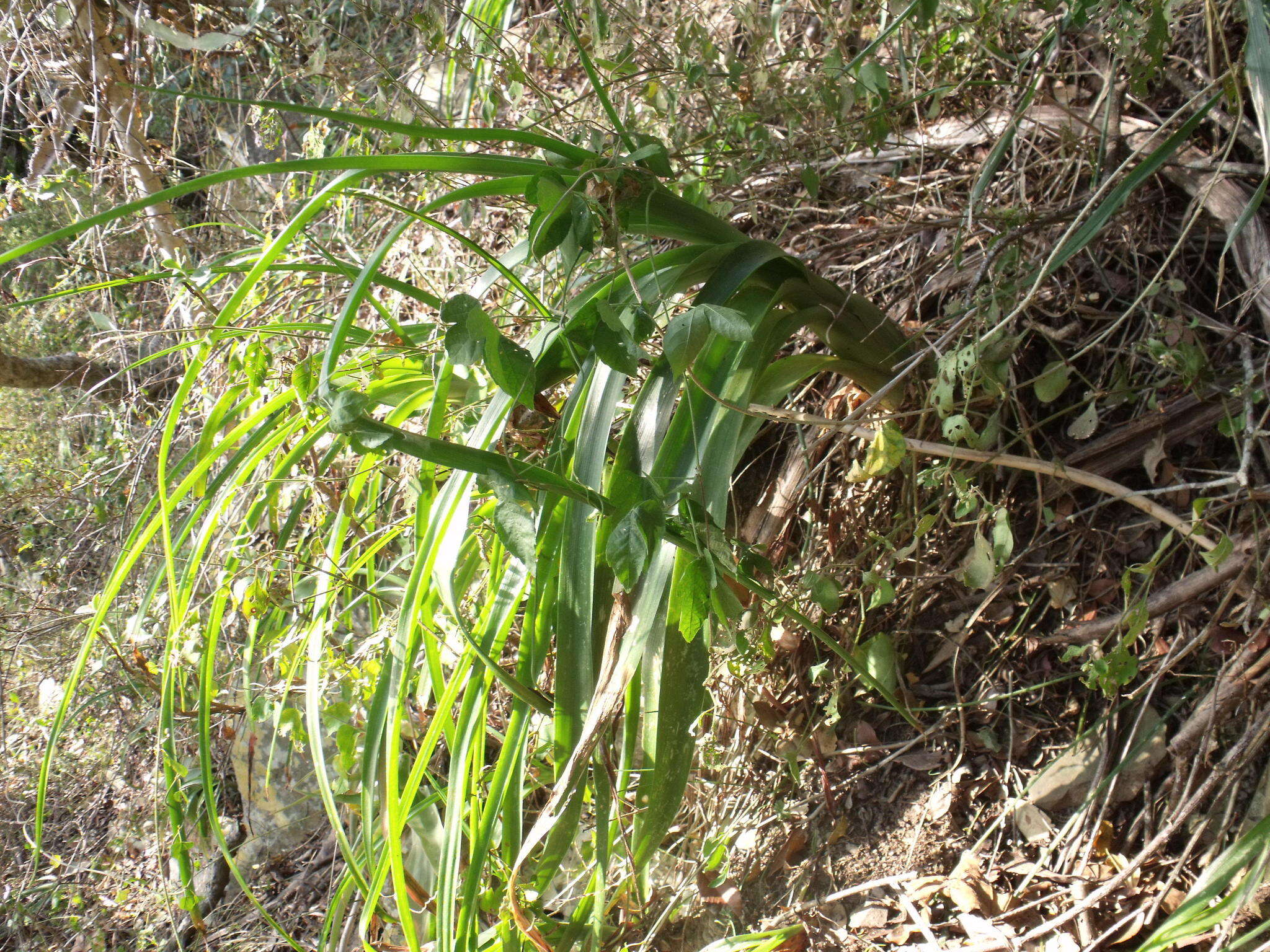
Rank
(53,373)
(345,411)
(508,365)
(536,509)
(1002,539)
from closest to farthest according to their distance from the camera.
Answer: (345,411) → (508,365) → (536,509) → (1002,539) → (53,373)

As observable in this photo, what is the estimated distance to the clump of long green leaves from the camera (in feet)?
2.39

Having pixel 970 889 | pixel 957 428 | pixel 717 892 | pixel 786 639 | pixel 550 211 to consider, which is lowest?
pixel 717 892

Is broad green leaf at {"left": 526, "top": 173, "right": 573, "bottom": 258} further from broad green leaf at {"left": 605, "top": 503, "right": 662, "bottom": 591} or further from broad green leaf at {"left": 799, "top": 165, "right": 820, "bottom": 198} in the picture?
broad green leaf at {"left": 799, "top": 165, "right": 820, "bottom": 198}

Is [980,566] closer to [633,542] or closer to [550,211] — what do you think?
[633,542]

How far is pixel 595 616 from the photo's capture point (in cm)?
85

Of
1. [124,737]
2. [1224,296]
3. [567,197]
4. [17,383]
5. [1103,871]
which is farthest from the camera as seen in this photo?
[17,383]

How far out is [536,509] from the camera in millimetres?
840

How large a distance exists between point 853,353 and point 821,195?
18.0 inches

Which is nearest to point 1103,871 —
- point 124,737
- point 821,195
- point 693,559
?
point 693,559

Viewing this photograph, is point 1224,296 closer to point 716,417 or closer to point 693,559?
point 716,417

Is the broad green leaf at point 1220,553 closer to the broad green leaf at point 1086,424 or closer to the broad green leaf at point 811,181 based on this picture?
the broad green leaf at point 1086,424

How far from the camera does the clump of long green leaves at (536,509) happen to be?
73 cm

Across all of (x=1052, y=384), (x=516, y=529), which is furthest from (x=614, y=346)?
(x=1052, y=384)

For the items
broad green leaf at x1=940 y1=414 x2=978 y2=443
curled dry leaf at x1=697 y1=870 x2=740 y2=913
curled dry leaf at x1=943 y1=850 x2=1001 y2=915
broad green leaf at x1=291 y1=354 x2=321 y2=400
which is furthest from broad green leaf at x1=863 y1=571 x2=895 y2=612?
broad green leaf at x1=291 y1=354 x2=321 y2=400
